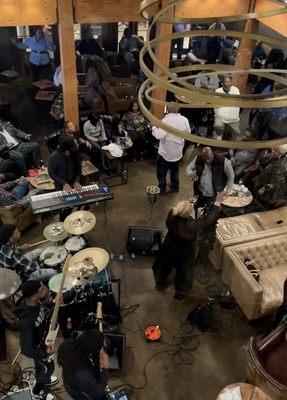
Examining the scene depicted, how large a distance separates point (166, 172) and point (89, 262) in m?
3.22

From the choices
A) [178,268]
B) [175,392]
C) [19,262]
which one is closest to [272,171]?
[178,268]

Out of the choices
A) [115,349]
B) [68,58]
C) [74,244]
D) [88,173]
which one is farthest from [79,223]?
[68,58]

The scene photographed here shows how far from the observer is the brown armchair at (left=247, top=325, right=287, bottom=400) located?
3.81 m

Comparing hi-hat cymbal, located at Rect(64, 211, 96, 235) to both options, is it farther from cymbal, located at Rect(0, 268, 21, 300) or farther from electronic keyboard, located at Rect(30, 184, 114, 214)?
cymbal, located at Rect(0, 268, 21, 300)

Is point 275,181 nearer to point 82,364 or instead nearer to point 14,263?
point 14,263

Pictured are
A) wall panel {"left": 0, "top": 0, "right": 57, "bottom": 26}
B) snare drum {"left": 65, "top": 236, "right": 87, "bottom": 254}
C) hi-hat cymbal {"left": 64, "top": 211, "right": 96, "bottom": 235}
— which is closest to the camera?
hi-hat cymbal {"left": 64, "top": 211, "right": 96, "bottom": 235}

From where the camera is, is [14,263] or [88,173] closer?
[14,263]

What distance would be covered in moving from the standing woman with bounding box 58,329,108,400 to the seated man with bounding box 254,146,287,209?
400cm

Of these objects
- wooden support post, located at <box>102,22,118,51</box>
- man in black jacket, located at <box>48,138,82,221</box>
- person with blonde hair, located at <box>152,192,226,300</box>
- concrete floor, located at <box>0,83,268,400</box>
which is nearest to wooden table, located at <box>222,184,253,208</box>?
person with blonde hair, located at <box>152,192,226,300</box>

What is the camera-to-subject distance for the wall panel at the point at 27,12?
21.1ft

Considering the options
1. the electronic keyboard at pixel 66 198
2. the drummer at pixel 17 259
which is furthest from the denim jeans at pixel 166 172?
the drummer at pixel 17 259

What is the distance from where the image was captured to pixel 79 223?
522 centimetres

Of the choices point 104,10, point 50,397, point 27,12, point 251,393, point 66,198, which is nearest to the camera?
point 251,393

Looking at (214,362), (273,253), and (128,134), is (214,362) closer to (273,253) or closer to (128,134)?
(273,253)
